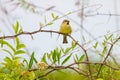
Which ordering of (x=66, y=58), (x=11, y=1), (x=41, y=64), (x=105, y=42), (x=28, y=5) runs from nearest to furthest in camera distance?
(x=41, y=64) < (x=66, y=58) < (x=105, y=42) < (x=11, y=1) < (x=28, y=5)

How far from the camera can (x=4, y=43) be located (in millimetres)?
1011

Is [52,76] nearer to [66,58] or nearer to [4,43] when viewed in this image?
[66,58]

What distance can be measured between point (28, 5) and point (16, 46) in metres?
0.51

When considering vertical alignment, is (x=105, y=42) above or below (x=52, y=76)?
above

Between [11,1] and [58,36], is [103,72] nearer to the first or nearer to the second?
[58,36]

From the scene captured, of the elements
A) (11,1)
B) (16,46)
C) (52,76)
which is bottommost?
(52,76)

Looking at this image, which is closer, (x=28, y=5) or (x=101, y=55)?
(x=101, y=55)

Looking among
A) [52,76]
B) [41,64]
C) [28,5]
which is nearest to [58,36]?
[52,76]

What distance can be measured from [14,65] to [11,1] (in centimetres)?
40

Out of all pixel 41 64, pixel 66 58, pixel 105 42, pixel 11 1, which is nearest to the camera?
pixel 41 64

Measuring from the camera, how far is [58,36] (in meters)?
1.33

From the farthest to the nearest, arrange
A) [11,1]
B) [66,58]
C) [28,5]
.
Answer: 1. [28,5]
2. [11,1]
3. [66,58]

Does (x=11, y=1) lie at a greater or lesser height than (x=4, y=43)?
greater

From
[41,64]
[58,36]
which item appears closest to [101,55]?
[58,36]
